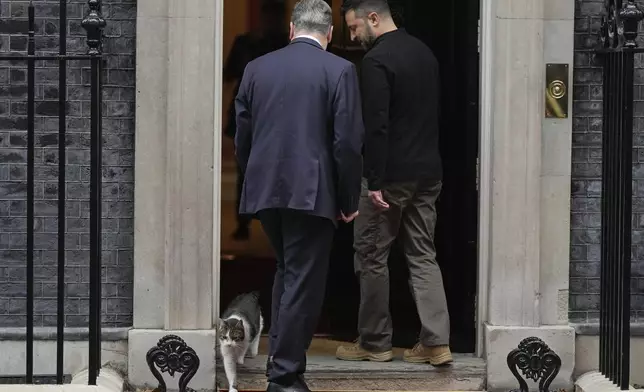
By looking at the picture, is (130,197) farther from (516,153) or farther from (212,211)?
(516,153)

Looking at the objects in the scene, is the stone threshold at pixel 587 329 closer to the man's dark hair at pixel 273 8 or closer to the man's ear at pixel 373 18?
the man's ear at pixel 373 18

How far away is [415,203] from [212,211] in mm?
1154

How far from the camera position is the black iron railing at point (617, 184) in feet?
19.1

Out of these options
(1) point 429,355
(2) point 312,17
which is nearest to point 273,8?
(2) point 312,17

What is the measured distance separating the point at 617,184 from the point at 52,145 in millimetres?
3064

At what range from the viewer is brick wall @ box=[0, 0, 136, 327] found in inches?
253

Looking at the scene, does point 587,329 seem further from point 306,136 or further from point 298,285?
point 306,136

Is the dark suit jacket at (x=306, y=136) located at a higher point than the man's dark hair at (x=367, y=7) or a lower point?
lower

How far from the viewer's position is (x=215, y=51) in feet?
20.9

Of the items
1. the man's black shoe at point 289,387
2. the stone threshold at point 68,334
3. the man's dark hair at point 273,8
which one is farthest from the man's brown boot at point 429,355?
the man's dark hair at point 273,8

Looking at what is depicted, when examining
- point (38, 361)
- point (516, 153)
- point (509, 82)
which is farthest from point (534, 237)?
point (38, 361)

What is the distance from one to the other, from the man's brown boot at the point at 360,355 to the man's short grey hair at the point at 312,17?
1962 millimetres

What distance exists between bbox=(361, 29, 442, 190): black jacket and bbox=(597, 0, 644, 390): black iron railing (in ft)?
3.18

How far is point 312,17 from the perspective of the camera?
18.7 feet
